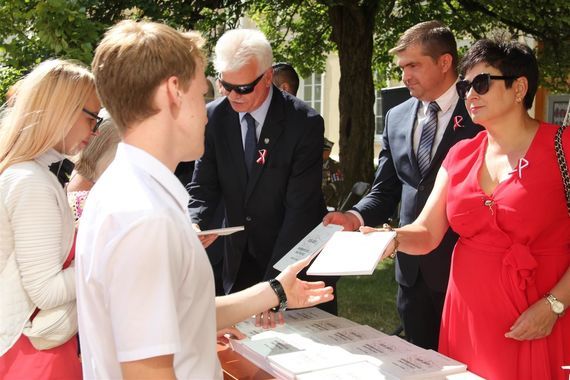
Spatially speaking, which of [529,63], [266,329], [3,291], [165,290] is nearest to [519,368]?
[266,329]

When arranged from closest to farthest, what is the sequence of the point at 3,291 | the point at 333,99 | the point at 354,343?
1. the point at 3,291
2. the point at 354,343
3. the point at 333,99

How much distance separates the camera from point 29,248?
2133 millimetres

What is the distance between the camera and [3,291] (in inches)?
86.7

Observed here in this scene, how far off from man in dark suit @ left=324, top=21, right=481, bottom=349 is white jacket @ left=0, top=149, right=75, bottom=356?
136 cm

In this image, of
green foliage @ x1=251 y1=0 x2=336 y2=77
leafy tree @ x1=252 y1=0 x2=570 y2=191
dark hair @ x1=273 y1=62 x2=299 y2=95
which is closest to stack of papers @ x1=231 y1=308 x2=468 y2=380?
dark hair @ x1=273 y1=62 x2=299 y2=95

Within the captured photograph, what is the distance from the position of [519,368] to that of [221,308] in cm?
128

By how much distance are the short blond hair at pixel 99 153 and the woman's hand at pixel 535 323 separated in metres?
1.88

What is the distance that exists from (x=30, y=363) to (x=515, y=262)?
5.69 feet

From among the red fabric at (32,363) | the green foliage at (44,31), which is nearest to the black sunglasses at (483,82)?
the red fabric at (32,363)

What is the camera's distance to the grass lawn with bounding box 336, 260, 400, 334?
6652 mm

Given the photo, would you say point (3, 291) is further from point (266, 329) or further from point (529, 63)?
point (529, 63)

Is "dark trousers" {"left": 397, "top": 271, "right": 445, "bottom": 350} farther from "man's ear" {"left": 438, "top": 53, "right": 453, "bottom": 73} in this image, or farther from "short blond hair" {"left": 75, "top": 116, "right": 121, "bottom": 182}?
"short blond hair" {"left": 75, "top": 116, "right": 121, "bottom": 182}

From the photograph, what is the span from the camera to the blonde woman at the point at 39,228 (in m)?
2.15

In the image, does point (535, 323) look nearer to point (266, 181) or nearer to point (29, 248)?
point (266, 181)
